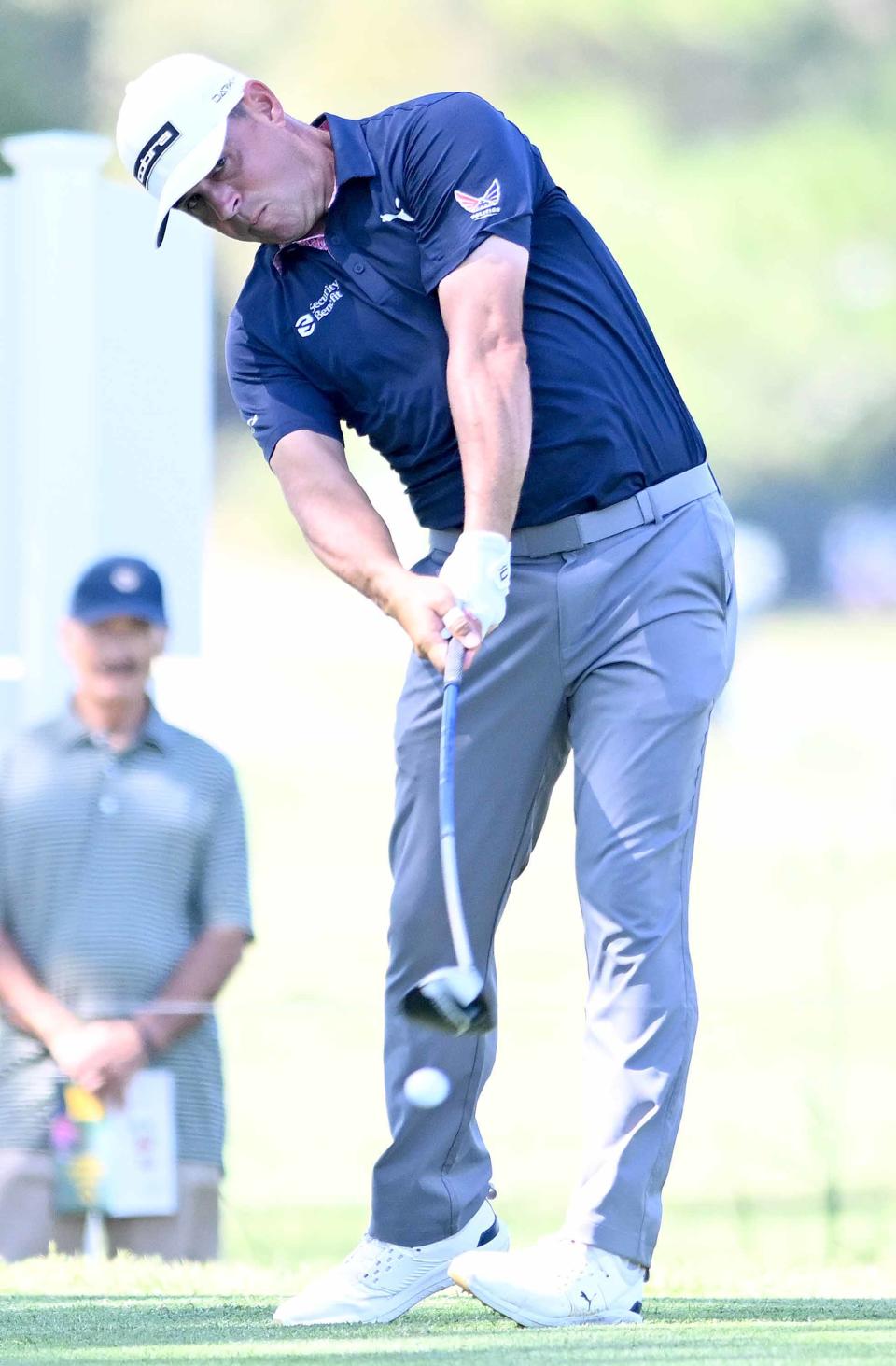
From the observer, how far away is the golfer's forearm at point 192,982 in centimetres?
422

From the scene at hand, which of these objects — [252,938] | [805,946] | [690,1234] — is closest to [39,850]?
[252,938]

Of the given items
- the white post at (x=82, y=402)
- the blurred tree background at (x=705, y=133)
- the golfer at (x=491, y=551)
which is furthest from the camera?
the blurred tree background at (x=705, y=133)

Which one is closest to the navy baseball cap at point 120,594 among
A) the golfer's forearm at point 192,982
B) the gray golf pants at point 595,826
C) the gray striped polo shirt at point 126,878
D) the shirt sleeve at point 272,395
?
the gray striped polo shirt at point 126,878

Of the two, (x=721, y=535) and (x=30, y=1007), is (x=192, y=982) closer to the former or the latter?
(x=30, y=1007)

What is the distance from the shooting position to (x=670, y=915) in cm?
299

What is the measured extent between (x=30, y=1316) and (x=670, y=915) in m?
0.93

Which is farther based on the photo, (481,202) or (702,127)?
(702,127)

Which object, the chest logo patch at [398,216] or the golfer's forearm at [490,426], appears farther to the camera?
the chest logo patch at [398,216]

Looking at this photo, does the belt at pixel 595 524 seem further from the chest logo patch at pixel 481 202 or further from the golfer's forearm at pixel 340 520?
the chest logo patch at pixel 481 202

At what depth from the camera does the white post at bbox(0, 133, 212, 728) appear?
15.6 feet

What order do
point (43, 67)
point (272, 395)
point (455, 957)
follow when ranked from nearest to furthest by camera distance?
point (455, 957) < point (272, 395) < point (43, 67)

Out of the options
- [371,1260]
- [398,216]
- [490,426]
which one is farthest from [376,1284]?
[398,216]

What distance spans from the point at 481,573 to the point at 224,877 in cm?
154

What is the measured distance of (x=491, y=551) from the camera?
291cm
